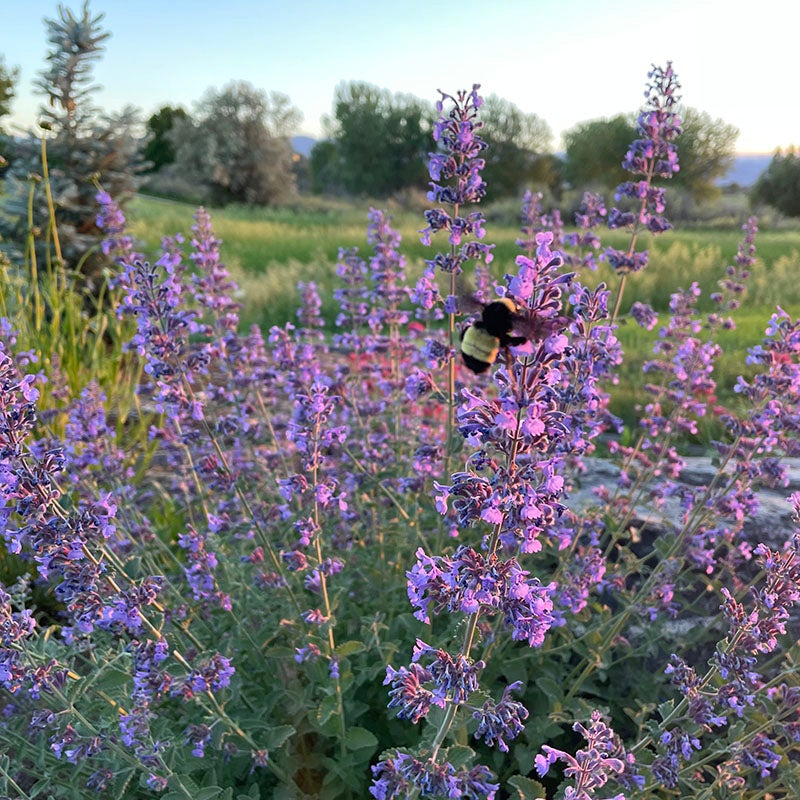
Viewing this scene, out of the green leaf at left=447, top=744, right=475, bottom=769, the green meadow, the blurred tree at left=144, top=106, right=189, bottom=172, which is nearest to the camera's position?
the green leaf at left=447, top=744, right=475, bottom=769

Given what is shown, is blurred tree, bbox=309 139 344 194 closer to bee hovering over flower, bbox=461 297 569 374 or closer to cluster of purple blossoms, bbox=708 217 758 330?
cluster of purple blossoms, bbox=708 217 758 330

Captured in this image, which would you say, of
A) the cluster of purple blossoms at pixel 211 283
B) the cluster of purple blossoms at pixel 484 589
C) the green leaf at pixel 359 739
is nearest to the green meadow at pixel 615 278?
Answer: the cluster of purple blossoms at pixel 211 283

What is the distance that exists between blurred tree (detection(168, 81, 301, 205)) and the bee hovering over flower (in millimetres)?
49474

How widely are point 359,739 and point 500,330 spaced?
1928mm

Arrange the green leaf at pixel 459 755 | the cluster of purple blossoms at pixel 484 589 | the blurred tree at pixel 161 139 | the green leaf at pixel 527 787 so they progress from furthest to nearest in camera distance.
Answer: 1. the blurred tree at pixel 161 139
2. the green leaf at pixel 527 787
3. the green leaf at pixel 459 755
4. the cluster of purple blossoms at pixel 484 589

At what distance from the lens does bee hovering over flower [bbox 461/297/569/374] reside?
1.40m

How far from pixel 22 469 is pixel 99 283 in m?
9.56

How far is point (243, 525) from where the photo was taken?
3.06 metres

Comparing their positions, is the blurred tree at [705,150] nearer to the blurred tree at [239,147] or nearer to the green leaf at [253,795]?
the blurred tree at [239,147]

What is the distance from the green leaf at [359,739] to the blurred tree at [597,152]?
51450mm

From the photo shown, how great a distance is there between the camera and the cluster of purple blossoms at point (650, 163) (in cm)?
333

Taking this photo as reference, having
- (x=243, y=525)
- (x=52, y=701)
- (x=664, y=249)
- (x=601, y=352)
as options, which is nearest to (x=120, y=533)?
(x=243, y=525)

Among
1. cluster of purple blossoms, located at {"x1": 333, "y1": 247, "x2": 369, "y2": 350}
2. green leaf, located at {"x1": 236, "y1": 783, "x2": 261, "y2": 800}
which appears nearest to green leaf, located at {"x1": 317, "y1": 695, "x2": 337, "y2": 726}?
green leaf, located at {"x1": 236, "y1": 783, "x2": 261, "y2": 800}

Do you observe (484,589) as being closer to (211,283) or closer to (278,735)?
(278,735)
